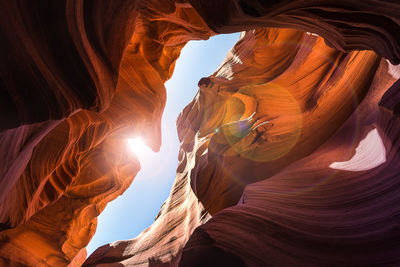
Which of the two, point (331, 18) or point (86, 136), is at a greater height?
point (331, 18)

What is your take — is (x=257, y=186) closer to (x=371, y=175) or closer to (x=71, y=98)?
(x=371, y=175)

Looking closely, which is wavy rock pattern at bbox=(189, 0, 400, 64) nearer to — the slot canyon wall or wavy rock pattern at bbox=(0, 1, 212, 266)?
the slot canyon wall

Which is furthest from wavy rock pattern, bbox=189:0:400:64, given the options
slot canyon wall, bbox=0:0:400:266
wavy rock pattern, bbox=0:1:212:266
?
wavy rock pattern, bbox=0:1:212:266

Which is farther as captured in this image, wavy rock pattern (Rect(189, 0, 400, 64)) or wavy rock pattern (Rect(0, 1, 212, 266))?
wavy rock pattern (Rect(0, 1, 212, 266))

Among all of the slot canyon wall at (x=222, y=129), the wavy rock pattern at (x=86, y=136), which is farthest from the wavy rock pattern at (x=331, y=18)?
the wavy rock pattern at (x=86, y=136)

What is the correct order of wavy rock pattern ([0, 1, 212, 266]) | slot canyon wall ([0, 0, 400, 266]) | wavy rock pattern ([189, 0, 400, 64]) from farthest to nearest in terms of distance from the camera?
wavy rock pattern ([0, 1, 212, 266]) → slot canyon wall ([0, 0, 400, 266]) → wavy rock pattern ([189, 0, 400, 64])

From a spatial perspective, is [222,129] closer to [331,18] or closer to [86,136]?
[86,136]

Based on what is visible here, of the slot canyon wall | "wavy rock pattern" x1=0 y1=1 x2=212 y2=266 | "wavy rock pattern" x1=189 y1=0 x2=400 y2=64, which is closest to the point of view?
"wavy rock pattern" x1=189 y1=0 x2=400 y2=64

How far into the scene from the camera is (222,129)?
9.09 m

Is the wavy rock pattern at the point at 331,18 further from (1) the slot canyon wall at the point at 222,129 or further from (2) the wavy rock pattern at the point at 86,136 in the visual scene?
(2) the wavy rock pattern at the point at 86,136

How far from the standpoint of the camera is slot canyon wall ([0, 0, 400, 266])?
3354mm

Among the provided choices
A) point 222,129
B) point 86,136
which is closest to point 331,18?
point 222,129

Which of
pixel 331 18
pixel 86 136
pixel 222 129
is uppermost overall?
pixel 331 18

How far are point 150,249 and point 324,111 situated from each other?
24.9 ft
